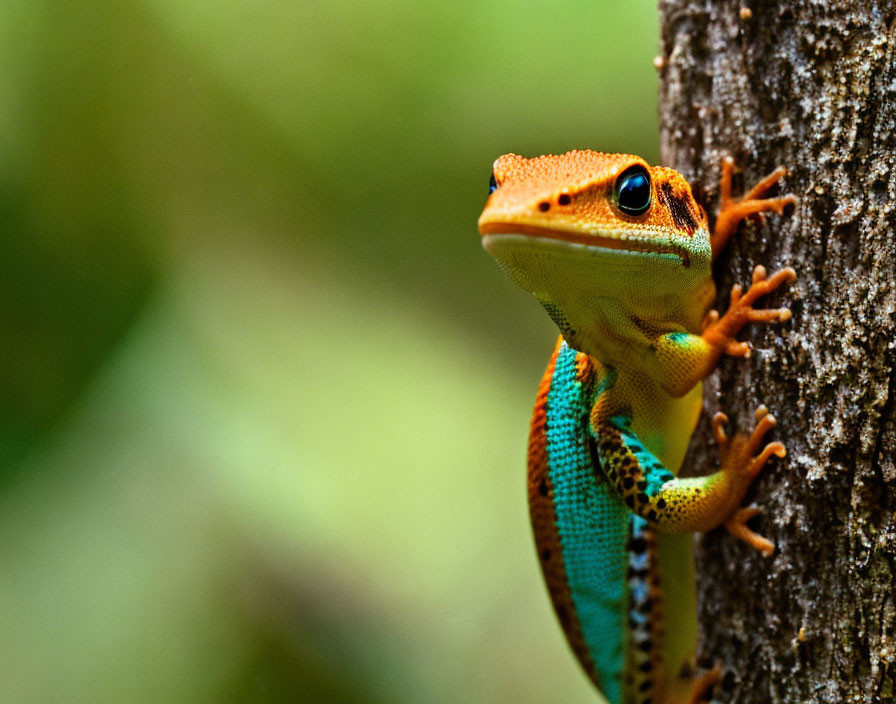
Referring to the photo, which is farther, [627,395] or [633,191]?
[627,395]

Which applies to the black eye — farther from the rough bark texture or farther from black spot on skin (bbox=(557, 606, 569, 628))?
Answer: black spot on skin (bbox=(557, 606, 569, 628))

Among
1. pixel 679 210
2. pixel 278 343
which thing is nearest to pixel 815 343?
pixel 679 210

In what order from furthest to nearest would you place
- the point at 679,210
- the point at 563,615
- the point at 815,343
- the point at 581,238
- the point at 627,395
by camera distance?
1. the point at 563,615
2. the point at 627,395
3. the point at 679,210
4. the point at 815,343
5. the point at 581,238

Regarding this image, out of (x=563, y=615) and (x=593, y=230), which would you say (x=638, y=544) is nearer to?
(x=563, y=615)

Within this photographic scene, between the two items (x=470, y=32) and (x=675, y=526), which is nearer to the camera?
(x=675, y=526)

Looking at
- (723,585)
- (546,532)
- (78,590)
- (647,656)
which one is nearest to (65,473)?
(78,590)

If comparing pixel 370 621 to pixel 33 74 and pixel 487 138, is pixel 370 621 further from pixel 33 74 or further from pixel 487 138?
pixel 33 74

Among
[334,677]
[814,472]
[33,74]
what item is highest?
[33,74]

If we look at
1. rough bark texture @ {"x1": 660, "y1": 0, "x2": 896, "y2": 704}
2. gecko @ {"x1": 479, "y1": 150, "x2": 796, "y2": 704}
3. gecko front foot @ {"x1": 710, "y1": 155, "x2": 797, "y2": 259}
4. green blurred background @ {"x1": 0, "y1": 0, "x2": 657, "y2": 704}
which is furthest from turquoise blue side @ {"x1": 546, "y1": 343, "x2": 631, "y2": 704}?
green blurred background @ {"x1": 0, "y1": 0, "x2": 657, "y2": 704}
